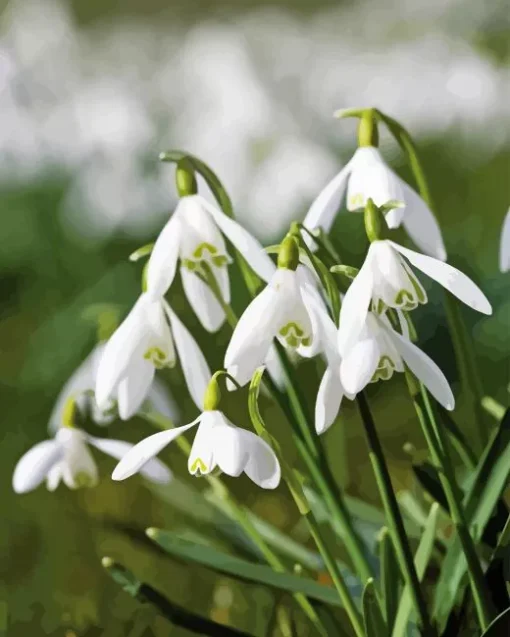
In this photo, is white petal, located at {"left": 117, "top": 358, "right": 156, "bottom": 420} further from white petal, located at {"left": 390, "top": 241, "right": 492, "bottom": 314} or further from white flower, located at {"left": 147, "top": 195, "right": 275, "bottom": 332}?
white petal, located at {"left": 390, "top": 241, "right": 492, "bottom": 314}

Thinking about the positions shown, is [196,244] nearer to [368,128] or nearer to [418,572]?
[368,128]

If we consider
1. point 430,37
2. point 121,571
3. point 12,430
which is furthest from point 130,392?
point 430,37

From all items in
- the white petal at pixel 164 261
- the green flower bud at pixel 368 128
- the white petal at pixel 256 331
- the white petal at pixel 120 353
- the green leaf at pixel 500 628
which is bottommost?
the green leaf at pixel 500 628

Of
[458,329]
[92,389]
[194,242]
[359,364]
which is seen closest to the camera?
[359,364]

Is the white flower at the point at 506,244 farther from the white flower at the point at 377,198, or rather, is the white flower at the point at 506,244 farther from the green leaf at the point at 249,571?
the green leaf at the point at 249,571

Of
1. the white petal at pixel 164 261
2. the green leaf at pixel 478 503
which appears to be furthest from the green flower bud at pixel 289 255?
the green leaf at pixel 478 503

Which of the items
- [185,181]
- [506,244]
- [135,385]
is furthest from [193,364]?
[506,244]

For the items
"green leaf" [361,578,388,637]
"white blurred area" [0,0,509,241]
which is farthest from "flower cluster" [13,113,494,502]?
"white blurred area" [0,0,509,241]
